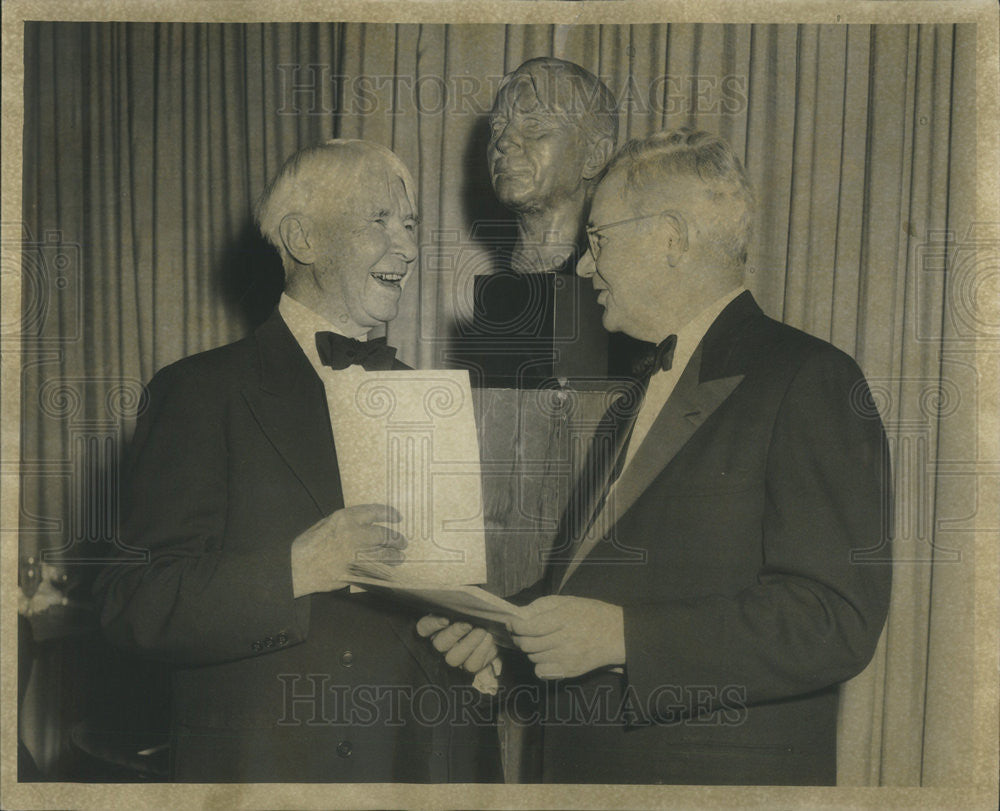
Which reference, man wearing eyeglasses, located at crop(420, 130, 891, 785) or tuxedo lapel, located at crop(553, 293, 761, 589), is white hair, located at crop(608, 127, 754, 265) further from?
tuxedo lapel, located at crop(553, 293, 761, 589)

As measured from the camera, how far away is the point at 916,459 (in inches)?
142

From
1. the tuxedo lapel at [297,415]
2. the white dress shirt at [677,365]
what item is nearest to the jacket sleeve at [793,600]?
the white dress shirt at [677,365]

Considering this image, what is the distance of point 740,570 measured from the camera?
3.39m

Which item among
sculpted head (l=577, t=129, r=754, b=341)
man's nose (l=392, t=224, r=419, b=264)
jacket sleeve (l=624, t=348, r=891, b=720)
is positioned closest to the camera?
jacket sleeve (l=624, t=348, r=891, b=720)

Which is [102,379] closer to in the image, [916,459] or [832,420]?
[832,420]

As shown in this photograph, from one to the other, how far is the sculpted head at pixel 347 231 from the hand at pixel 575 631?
41.0 inches

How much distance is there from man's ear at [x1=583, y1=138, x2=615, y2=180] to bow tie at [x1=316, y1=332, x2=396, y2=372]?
86 cm

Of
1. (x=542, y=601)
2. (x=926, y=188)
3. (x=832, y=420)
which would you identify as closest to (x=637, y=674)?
(x=542, y=601)

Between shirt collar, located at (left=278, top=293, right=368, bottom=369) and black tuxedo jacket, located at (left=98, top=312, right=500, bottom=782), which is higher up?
shirt collar, located at (left=278, top=293, right=368, bottom=369)

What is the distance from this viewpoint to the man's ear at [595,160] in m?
3.63

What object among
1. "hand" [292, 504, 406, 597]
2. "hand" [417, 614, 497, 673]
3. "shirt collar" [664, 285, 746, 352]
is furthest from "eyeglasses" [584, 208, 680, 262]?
"hand" [417, 614, 497, 673]

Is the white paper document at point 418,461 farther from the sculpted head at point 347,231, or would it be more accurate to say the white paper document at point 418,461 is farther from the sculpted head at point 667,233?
the sculpted head at point 667,233

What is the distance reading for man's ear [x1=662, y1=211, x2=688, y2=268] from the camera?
3.47m

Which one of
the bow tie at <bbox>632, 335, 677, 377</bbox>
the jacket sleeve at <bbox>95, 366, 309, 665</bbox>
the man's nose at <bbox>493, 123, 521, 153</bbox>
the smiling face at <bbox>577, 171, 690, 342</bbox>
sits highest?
the man's nose at <bbox>493, 123, 521, 153</bbox>
